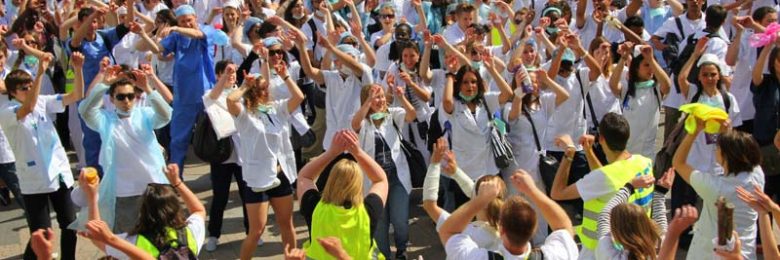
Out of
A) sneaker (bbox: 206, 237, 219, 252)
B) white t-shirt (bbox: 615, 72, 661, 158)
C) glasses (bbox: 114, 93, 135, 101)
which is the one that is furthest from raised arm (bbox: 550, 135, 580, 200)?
sneaker (bbox: 206, 237, 219, 252)

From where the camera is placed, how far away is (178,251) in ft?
16.5

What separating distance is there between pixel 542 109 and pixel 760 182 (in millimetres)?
2533

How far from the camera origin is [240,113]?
24.2 ft

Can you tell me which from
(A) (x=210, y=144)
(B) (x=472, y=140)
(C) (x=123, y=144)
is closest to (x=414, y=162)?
(B) (x=472, y=140)

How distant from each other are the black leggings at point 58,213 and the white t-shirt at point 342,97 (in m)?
2.26

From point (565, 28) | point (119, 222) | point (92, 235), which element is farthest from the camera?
point (565, 28)

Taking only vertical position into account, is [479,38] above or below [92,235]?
below

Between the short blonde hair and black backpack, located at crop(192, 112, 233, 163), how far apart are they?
2572 mm

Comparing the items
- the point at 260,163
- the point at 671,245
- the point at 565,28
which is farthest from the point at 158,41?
the point at 671,245

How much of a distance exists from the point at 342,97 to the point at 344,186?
3.40 metres

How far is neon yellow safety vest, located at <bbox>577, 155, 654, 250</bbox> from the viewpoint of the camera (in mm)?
5742

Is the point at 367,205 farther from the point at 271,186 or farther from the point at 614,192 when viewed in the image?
A: the point at 271,186

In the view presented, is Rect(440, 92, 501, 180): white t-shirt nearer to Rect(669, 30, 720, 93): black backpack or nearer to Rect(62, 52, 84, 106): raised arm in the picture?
Rect(669, 30, 720, 93): black backpack

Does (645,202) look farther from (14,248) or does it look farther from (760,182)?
(14,248)
